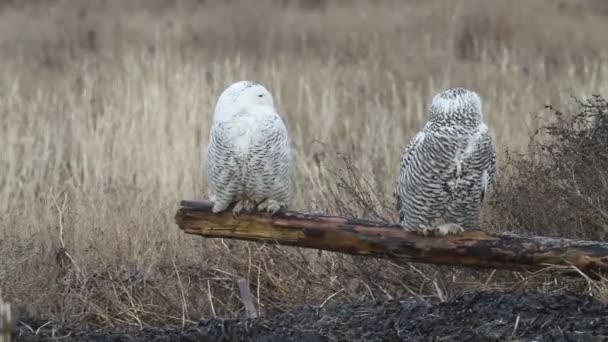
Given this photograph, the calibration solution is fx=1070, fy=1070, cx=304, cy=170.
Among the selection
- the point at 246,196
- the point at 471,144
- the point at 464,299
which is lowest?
the point at 464,299

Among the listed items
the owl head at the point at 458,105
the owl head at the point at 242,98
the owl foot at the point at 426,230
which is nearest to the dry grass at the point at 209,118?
the owl foot at the point at 426,230

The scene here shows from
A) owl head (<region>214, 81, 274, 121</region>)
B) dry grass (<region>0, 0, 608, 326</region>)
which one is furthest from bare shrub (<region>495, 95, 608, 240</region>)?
owl head (<region>214, 81, 274, 121</region>)

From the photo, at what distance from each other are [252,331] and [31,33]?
9.63 metres

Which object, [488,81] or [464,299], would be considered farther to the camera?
[488,81]

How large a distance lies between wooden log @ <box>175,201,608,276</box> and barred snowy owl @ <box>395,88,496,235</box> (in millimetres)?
91

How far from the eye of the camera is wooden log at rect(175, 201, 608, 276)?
4.43 metres

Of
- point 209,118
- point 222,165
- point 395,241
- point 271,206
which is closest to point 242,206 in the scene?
point 271,206

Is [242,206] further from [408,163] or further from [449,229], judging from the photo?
[449,229]

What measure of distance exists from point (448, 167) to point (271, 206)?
2.77 feet

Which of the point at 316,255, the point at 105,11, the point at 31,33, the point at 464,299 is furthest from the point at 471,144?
the point at 105,11

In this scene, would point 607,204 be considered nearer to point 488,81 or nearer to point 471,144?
point 471,144

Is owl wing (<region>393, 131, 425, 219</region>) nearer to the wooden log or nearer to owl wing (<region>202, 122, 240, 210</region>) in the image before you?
the wooden log

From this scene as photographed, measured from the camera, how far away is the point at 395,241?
15.1 feet

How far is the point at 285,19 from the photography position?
1403cm
